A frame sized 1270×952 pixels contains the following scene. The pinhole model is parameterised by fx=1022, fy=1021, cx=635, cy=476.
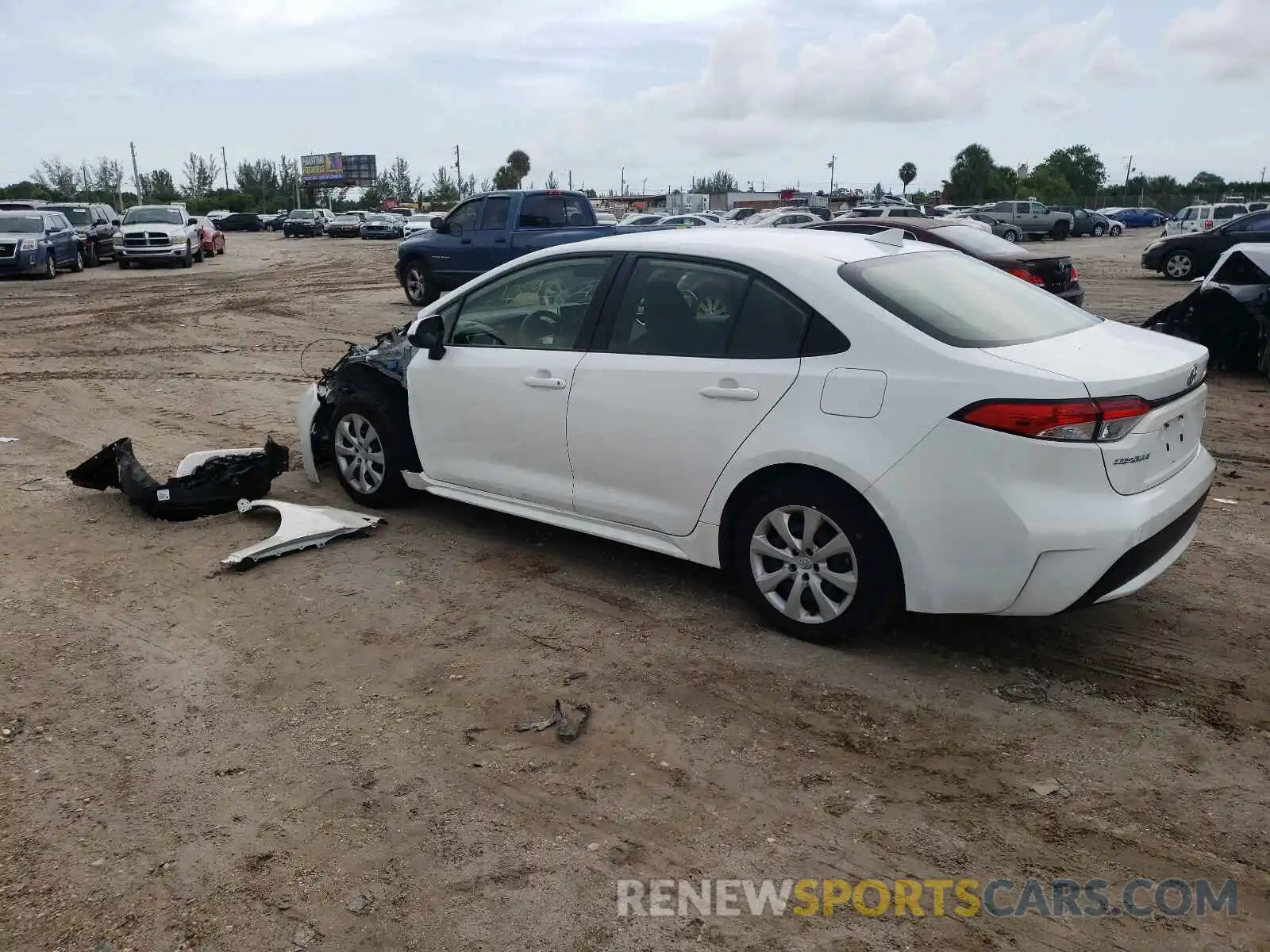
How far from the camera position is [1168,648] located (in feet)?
13.8

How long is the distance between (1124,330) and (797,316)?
150 cm

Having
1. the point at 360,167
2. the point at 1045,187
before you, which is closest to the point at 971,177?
the point at 1045,187

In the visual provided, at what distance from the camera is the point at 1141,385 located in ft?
12.0

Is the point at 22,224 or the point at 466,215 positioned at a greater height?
the point at 466,215

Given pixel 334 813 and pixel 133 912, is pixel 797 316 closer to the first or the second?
pixel 334 813

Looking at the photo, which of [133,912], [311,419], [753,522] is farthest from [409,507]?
[133,912]

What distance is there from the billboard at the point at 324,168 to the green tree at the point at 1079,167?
70910 mm

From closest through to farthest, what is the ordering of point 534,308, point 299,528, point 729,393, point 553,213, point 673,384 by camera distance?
point 729,393 < point 673,384 < point 534,308 < point 299,528 < point 553,213

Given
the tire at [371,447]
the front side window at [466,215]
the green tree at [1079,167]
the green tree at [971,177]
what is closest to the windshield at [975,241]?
the front side window at [466,215]

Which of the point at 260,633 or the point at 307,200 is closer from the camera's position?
the point at 260,633

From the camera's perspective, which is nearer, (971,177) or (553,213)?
(553,213)

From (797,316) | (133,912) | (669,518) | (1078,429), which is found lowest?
(133,912)
